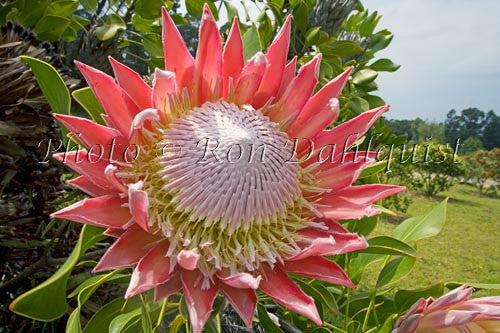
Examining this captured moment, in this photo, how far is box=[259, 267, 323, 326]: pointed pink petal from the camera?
631 millimetres

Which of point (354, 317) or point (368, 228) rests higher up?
point (368, 228)

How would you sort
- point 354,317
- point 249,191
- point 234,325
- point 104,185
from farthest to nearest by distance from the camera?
1. point 354,317
2. point 234,325
3. point 249,191
4. point 104,185

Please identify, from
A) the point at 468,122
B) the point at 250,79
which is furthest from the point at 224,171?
the point at 468,122

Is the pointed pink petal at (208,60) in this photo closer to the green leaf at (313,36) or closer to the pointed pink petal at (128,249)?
the pointed pink petal at (128,249)

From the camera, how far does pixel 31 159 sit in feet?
3.13

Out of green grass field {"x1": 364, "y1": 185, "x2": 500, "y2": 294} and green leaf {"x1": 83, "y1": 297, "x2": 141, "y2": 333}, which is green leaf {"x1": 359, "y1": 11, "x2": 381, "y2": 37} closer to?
green leaf {"x1": 83, "y1": 297, "x2": 141, "y2": 333}

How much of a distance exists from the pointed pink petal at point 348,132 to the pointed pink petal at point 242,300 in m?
0.32

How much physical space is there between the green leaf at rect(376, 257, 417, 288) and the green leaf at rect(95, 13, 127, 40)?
2.94ft

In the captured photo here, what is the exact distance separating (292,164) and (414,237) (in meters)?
0.38

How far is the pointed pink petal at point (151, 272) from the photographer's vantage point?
59cm

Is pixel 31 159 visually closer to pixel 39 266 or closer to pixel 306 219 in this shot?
pixel 39 266

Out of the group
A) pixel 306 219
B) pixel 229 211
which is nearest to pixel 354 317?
pixel 306 219

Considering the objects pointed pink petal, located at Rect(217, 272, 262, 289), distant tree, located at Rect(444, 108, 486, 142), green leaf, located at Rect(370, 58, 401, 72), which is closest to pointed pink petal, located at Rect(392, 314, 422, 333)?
pointed pink petal, located at Rect(217, 272, 262, 289)

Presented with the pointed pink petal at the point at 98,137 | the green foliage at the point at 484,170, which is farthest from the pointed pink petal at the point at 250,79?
the green foliage at the point at 484,170
